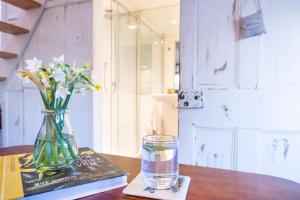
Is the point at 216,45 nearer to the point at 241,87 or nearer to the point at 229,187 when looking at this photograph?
the point at 241,87

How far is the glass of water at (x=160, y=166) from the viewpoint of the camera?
0.60 metres

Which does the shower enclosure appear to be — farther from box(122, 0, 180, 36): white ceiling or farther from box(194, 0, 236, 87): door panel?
box(194, 0, 236, 87): door panel

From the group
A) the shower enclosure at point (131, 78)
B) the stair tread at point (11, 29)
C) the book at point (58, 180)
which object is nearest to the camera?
the book at point (58, 180)

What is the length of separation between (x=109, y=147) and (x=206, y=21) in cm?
166

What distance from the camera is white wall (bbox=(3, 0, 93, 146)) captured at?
187 cm

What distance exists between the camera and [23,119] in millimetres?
2168

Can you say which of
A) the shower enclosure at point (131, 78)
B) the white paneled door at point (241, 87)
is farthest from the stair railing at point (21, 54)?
the white paneled door at point (241, 87)

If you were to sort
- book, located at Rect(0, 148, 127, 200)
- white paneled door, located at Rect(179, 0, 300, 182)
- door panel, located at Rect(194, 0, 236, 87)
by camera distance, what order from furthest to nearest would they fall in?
door panel, located at Rect(194, 0, 236, 87) < white paneled door, located at Rect(179, 0, 300, 182) < book, located at Rect(0, 148, 127, 200)

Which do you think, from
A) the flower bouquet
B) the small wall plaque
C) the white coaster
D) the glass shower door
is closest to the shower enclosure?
the glass shower door

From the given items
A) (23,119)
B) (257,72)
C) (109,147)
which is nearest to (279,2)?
(257,72)

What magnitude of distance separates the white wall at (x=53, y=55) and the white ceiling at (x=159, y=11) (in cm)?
93

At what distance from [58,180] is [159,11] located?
9.23 ft

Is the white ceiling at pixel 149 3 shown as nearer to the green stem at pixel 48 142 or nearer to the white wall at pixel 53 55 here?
the white wall at pixel 53 55

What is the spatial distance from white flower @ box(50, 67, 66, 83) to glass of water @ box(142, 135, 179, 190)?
0.32 meters
